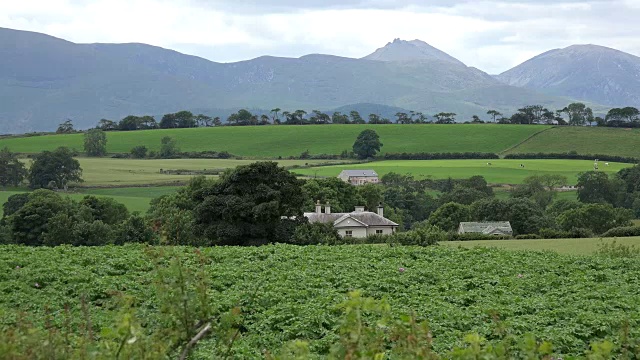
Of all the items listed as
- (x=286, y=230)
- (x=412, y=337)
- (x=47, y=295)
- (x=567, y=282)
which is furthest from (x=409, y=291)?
(x=286, y=230)

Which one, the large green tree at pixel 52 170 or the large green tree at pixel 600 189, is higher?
the large green tree at pixel 52 170

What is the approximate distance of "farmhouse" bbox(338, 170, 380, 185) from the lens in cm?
12225

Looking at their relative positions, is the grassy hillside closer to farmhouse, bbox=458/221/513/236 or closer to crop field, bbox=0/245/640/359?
farmhouse, bbox=458/221/513/236

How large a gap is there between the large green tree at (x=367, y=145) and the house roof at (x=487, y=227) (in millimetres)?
79856

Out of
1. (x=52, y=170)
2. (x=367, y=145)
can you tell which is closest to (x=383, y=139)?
(x=367, y=145)

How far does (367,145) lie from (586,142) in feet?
142

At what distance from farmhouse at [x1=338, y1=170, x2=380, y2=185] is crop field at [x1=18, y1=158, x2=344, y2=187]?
66.3 ft

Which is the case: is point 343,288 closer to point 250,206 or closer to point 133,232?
point 250,206

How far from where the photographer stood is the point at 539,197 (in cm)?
11388

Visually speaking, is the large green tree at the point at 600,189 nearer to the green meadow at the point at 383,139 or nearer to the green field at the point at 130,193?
the green meadow at the point at 383,139

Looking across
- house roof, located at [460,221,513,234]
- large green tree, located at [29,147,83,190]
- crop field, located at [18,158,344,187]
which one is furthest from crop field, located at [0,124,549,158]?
house roof, located at [460,221,513,234]

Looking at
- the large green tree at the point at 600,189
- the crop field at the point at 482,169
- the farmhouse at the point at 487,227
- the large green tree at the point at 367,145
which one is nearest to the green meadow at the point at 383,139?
the large green tree at the point at 367,145

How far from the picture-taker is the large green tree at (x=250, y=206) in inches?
2071

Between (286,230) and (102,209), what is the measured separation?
103 ft
